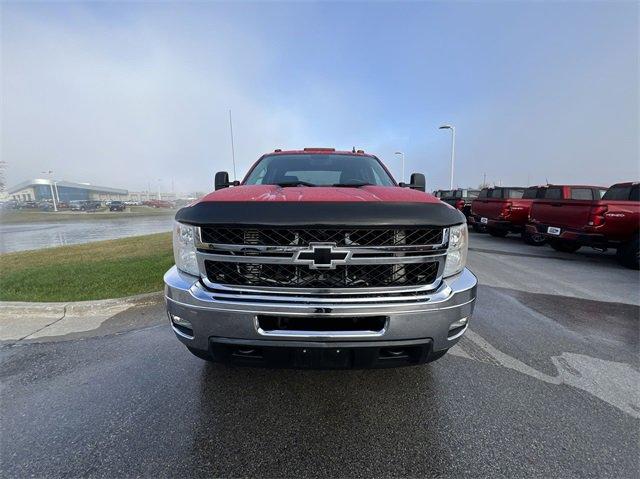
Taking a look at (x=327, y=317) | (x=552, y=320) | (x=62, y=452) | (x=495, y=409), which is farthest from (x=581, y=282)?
(x=62, y=452)

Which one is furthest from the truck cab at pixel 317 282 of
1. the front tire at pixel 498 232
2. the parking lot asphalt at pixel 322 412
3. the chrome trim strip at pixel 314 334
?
the front tire at pixel 498 232

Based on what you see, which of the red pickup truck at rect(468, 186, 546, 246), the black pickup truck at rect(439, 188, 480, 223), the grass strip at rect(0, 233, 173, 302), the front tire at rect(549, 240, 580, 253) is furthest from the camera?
the black pickup truck at rect(439, 188, 480, 223)

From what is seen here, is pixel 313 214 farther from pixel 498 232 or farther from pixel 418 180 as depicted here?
pixel 498 232

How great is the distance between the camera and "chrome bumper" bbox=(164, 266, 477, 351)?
179 cm

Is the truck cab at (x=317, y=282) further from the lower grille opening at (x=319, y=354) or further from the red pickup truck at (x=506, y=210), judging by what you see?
the red pickup truck at (x=506, y=210)

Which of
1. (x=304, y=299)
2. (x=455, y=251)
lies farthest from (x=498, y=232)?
(x=304, y=299)

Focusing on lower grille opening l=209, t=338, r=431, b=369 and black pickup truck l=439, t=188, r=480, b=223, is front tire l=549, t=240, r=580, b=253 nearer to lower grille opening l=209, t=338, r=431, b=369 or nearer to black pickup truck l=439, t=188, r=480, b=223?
black pickup truck l=439, t=188, r=480, b=223

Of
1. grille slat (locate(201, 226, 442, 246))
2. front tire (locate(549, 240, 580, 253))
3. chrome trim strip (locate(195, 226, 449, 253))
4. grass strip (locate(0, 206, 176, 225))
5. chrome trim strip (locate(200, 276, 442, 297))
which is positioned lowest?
grass strip (locate(0, 206, 176, 225))

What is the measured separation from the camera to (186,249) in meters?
1.99

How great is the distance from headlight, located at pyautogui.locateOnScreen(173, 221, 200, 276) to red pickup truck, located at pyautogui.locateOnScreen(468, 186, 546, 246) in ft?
37.0

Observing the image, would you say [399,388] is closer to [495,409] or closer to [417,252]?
[495,409]

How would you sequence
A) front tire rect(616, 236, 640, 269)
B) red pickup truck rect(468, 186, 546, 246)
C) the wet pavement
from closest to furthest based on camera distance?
front tire rect(616, 236, 640, 269) → red pickup truck rect(468, 186, 546, 246) → the wet pavement

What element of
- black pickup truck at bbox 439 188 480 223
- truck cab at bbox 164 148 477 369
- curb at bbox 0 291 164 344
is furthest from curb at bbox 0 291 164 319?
black pickup truck at bbox 439 188 480 223

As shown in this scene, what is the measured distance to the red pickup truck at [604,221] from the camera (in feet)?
22.5
